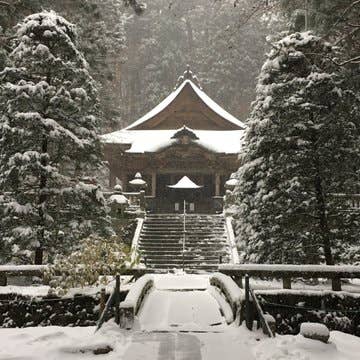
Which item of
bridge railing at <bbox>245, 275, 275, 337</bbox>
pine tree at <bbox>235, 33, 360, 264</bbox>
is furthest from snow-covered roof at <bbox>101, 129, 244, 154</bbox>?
bridge railing at <bbox>245, 275, 275, 337</bbox>

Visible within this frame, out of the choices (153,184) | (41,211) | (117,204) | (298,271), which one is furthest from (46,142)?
(153,184)

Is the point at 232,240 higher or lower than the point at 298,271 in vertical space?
higher

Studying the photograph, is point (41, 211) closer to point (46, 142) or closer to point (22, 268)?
point (22, 268)

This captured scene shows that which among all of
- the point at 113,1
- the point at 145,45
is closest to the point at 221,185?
the point at 113,1

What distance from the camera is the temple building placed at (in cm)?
3058

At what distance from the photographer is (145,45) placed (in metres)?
51.8

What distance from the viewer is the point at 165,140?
31609 mm

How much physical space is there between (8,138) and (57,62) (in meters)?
2.71

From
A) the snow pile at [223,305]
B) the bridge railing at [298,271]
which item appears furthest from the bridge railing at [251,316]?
the bridge railing at [298,271]

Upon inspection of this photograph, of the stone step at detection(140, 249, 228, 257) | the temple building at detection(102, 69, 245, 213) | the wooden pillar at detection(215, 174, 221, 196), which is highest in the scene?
the temple building at detection(102, 69, 245, 213)

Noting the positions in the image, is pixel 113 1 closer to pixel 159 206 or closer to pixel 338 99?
pixel 159 206

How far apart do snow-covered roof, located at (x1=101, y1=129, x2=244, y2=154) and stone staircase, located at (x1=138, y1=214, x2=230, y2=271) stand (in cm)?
689

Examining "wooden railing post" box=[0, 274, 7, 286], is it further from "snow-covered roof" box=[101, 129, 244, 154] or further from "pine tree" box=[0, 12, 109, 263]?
"snow-covered roof" box=[101, 129, 244, 154]

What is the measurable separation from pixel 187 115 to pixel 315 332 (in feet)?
92.5
